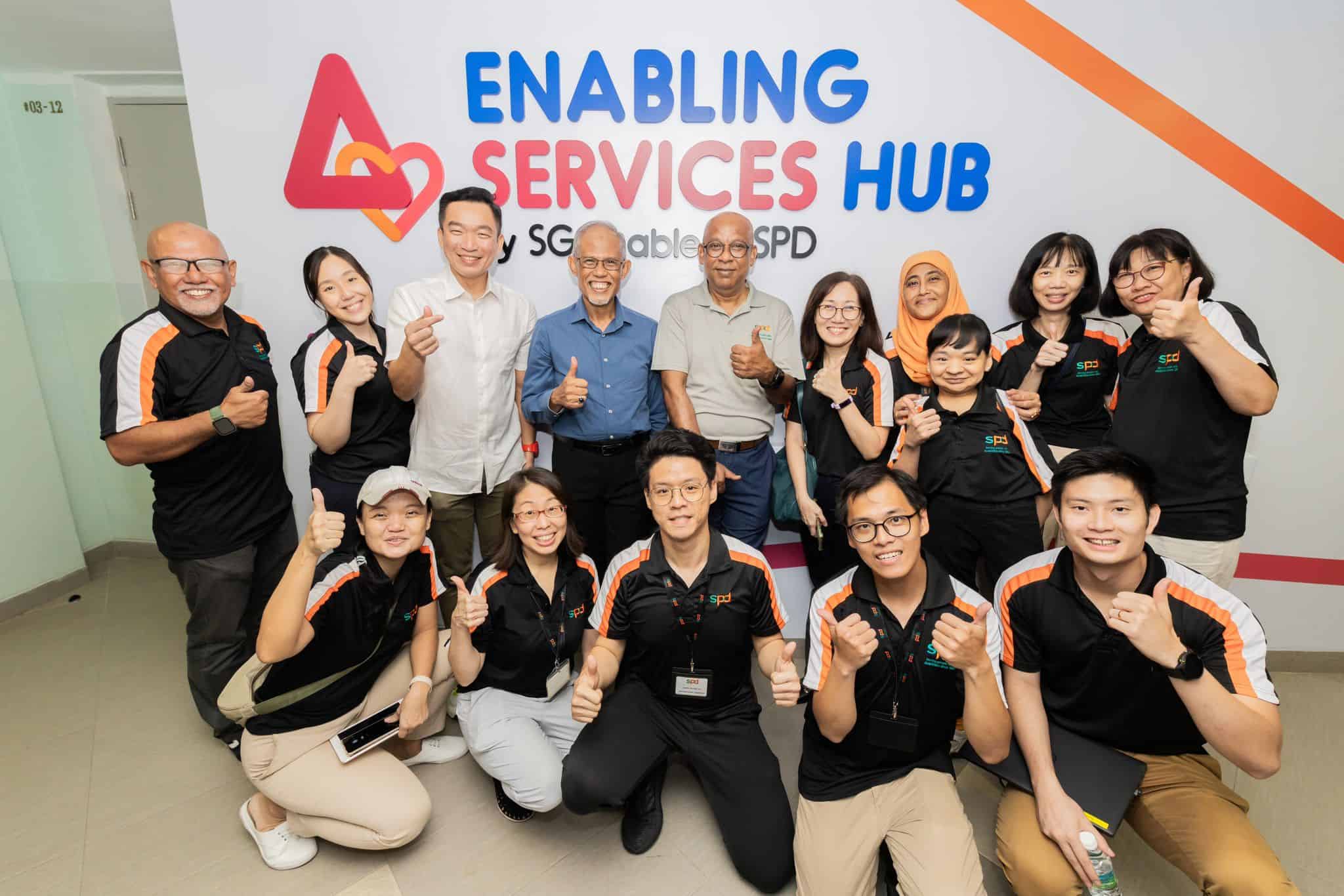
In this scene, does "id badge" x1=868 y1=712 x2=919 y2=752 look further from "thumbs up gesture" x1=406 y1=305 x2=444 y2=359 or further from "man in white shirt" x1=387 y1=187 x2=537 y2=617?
"thumbs up gesture" x1=406 y1=305 x2=444 y2=359

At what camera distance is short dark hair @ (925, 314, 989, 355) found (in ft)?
7.23

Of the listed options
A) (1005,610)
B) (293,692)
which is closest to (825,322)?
(1005,610)

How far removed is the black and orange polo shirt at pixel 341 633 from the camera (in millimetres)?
2084

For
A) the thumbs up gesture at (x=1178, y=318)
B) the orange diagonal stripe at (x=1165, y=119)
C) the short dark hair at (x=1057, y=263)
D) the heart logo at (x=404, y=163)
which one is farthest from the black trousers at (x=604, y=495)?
the orange diagonal stripe at (x=1165, y=119)

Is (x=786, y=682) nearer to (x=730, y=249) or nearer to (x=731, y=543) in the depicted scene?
(x=731, y=543)

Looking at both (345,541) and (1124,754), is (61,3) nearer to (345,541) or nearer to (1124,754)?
(345,541)

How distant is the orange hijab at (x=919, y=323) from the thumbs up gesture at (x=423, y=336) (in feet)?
6.03

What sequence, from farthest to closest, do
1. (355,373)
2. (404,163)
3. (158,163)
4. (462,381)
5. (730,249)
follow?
(158,163) < (404,163) < (462,381) < (730,249) < (355,373)

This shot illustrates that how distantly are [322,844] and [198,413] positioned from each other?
1566 millimetres

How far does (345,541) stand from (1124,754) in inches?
105

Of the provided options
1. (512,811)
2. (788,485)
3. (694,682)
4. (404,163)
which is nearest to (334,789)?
(512,811)

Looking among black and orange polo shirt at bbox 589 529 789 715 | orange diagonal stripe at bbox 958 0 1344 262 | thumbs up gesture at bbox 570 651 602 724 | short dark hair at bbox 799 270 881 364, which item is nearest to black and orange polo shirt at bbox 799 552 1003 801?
black and orange polo shirt at bbox 589 529 789 715

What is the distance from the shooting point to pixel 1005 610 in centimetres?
188

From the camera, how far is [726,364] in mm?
2699
